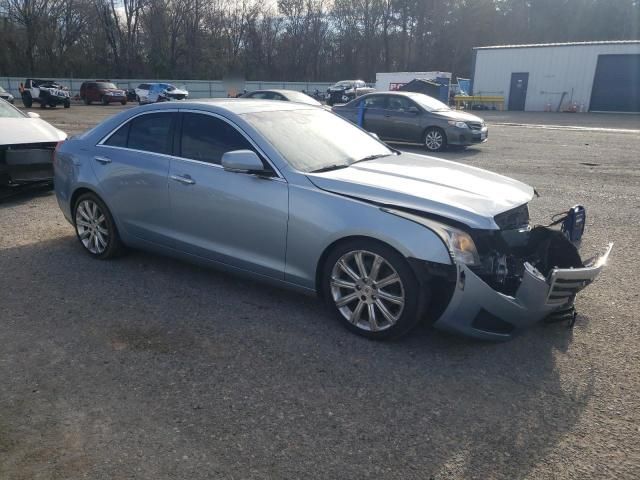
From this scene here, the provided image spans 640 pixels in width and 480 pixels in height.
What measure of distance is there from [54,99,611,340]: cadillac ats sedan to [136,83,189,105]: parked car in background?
115ft

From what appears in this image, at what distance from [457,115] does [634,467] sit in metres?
12.6

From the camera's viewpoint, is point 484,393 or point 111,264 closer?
point 484,393

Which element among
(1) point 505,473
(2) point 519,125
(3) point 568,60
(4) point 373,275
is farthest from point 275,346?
(3) point 568,60

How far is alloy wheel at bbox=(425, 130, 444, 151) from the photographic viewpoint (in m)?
13.9

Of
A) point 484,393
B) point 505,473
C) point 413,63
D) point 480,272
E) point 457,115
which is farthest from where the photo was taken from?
point 413,63

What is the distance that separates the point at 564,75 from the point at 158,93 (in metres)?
28.8

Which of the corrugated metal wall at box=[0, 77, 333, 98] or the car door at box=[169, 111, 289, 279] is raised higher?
the corrugated metal wall at box=[0, 77, 333, 98]

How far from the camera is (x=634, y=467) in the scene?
248cm

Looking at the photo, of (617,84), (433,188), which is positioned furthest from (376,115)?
(617,84)

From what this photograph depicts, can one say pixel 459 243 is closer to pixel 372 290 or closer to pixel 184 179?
pixel 372 290

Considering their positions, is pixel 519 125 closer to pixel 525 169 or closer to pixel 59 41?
pixel 525 169

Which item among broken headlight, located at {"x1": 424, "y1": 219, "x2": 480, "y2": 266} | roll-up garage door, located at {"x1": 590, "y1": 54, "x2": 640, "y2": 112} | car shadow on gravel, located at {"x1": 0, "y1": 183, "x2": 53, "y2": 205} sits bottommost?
car shadow on gravel, located at {"x1": 0, "y1": 183, "x2": 53, "y2": 205}

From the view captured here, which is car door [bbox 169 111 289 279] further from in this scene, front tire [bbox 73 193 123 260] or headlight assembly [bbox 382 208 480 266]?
headlight assembly [bbox 382 208 480 266]

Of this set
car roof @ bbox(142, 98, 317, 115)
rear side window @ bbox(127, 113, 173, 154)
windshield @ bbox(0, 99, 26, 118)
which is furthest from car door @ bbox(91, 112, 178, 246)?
windshield @ bbox(0, 99, 26, 118)
